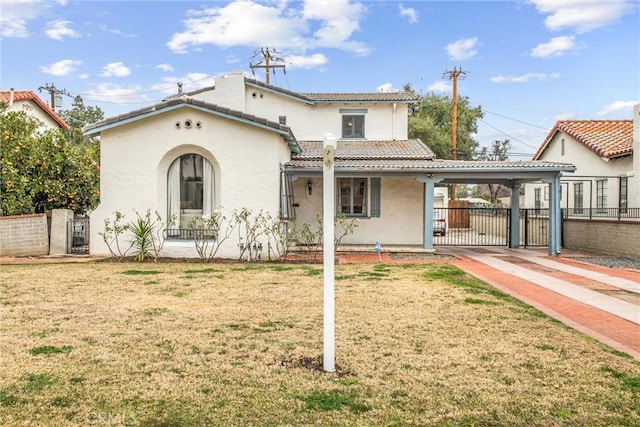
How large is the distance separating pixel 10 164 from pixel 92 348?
39.4ft

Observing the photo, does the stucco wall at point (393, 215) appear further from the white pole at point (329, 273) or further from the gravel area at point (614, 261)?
the white pole at point (329, 273)

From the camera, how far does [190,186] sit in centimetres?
1399

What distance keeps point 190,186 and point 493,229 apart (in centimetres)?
1993

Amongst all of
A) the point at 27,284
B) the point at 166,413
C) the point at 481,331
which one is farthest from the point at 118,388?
the point at 27,284

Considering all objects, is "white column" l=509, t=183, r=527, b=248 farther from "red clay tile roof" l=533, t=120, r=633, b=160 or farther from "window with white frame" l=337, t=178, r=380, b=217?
"window with white frame" l=337, t=178, r=380, b=217

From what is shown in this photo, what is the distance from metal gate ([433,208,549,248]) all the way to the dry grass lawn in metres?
12.3

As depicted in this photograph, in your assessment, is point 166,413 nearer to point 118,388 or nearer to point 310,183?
point 118,388

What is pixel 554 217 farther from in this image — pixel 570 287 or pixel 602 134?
pixel 602 134

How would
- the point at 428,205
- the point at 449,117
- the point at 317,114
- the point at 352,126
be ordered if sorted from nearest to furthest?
the point at 428,205, the point at 317,114, the point at 352,126, the point at 449,117

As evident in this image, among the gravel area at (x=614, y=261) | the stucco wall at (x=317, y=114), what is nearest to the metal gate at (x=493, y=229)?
→ the gravel area at (x=614, y=261)

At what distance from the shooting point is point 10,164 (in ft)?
47.2

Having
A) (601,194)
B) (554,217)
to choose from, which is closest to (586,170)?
(601,194)
